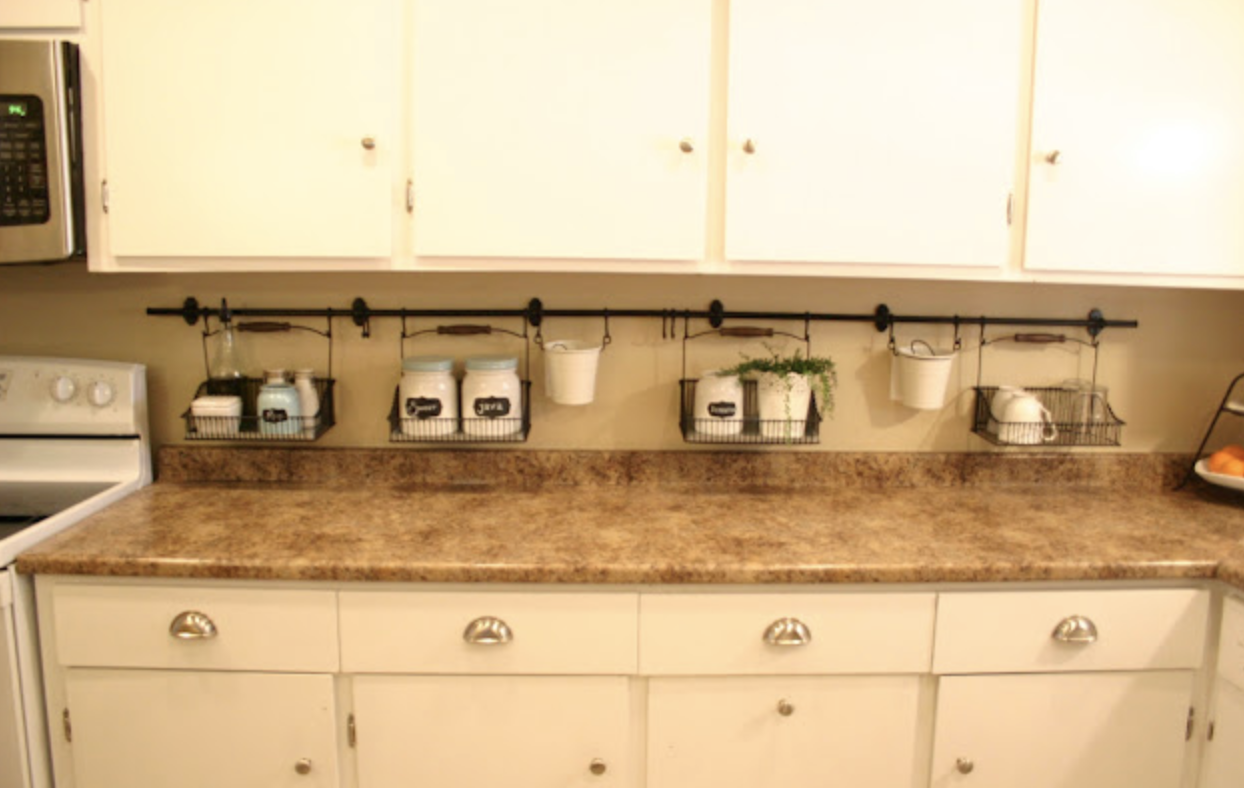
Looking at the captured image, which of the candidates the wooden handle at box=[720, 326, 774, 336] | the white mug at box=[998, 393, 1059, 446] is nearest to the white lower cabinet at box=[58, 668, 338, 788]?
the wooden handle at box=[720, 326, 774, 336]

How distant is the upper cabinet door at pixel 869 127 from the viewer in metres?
1.49

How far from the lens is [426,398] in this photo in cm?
169

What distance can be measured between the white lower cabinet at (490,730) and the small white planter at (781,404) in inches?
25.2

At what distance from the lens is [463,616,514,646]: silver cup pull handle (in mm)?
1328

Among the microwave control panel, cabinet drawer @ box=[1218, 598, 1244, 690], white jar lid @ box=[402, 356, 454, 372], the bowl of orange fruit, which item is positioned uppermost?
the microwave control panel

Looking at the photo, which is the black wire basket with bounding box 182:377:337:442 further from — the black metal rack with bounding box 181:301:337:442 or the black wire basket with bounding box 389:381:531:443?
the black wire basket with bounding box 389:381:531:443

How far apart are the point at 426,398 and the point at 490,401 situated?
14 cm

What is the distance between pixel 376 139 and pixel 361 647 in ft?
3.11

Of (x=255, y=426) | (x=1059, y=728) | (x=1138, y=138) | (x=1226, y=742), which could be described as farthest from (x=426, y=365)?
(x=1226, y=742)

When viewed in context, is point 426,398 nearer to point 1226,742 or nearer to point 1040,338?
point 1040,338

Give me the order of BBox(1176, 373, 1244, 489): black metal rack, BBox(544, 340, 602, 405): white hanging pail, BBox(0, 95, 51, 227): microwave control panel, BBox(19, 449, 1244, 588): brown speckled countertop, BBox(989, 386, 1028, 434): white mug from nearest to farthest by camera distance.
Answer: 1. BBox(19, 449, 1244, 588): brown speckled countertop
2. BBox(0, 95, 51, 227): microwave control panel
3. BBox(544, 340, 602, 405): white hanging pail
4. BBox(989, 386, 1028, 434): white mug
5. BBox(1176, 373, 1244, 489): black metal rack

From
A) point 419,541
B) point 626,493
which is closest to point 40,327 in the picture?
point 419,541

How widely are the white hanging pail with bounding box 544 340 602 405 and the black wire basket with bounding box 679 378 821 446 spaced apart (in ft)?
0.80

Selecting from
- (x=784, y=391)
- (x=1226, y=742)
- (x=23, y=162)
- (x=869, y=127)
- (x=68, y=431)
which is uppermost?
(x=869, y=127)
